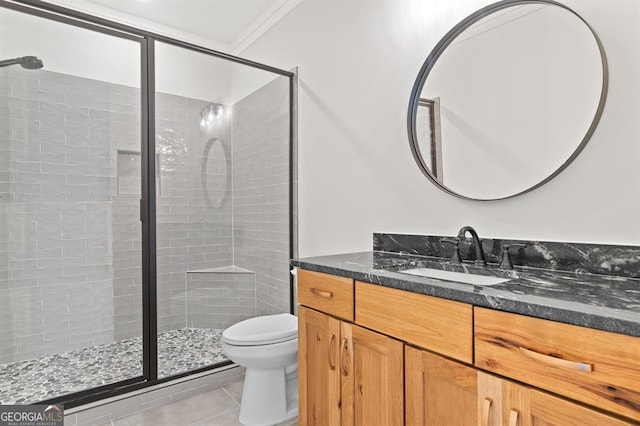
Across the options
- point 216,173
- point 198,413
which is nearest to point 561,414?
point 198,413

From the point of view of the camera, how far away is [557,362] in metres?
0.78

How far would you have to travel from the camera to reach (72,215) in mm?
2217

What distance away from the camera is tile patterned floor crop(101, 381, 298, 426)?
1.90 metres

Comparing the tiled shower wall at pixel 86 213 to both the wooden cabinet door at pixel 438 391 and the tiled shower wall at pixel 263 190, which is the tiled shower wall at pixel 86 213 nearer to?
the tiled shower wall at pixel 263 190

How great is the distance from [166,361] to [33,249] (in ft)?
3.44

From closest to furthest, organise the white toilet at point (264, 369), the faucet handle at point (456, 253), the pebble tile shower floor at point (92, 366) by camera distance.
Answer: the faucet handle at point (456, 253) → the white toilet at point (264, 369) → the pebble tile shower floor at point (92, 366)

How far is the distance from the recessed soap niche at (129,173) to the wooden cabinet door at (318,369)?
1.30 metres

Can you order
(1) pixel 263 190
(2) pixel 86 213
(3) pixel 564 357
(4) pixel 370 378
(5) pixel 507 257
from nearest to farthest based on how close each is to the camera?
(3) pixel 564 357, (4) pixel 370 378, (5) pixel 507 257, (2) pixel 86 213, (1) pixel 263 190

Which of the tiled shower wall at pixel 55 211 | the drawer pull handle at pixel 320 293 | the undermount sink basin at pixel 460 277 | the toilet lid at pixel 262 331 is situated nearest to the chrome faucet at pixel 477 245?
the undermount sink basin at pixel 460 277

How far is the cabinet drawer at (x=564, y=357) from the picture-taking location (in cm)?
69

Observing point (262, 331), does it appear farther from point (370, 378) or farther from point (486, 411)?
point (486, 411)

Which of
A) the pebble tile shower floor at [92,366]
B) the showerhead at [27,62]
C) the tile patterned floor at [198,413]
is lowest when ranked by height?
the tile patterned floor at [198,413]

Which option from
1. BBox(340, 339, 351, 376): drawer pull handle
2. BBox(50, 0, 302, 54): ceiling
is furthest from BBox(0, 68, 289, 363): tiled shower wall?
BBox(340, 339, 351, 376): drawer pull handle

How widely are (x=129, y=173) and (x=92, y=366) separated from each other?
117 cm
